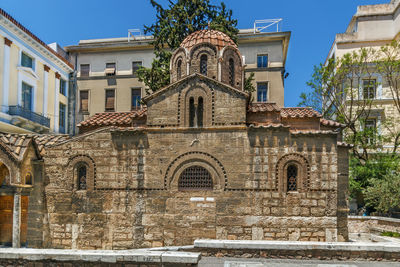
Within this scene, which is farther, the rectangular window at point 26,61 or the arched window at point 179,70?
the rectangular window at point 26,61

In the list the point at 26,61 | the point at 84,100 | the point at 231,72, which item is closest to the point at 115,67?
the point at 84,100

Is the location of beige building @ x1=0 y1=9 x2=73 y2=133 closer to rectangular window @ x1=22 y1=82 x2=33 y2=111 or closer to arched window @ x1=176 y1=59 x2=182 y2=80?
rectangular window @ x1=22 y1=82 x2=33 y2=111

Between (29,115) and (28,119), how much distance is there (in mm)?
531

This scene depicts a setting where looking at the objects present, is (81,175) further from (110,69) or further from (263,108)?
(110,69)

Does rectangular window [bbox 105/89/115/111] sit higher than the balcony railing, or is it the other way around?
rectangular window [bbox 105/89/115/111]

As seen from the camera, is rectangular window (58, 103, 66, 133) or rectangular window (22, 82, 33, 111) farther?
rectangular window (58, 103, 66, 133)

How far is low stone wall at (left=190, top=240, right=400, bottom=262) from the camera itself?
333 inches

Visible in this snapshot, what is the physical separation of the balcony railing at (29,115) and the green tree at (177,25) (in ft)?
25.8

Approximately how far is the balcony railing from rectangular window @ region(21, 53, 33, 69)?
3485 mm

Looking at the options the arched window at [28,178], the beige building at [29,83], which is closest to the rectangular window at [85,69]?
the beige building at [29,83]

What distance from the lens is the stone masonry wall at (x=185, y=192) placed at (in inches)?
452

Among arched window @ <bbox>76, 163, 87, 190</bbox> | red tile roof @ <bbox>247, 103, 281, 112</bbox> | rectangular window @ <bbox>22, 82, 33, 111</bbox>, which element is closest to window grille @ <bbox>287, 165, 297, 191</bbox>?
red tile roof @ <bbox>247, 103, 281, 112</bbox>

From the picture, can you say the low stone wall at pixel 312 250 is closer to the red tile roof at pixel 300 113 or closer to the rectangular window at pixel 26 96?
the red tile roof at pixel 300 113

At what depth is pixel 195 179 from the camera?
12062 mm
